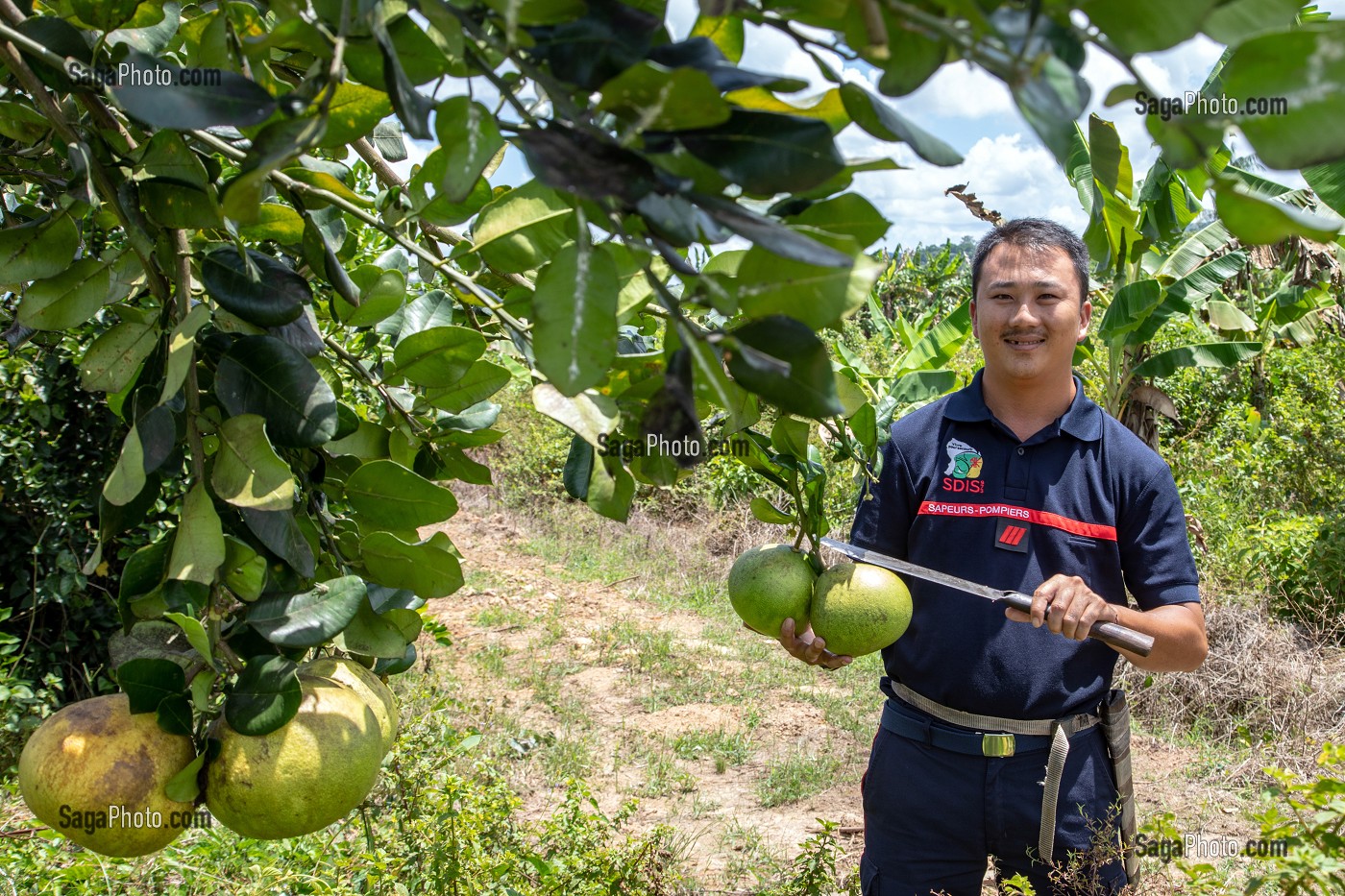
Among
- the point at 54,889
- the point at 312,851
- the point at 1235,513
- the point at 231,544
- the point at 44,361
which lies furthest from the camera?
the point at 1235,513

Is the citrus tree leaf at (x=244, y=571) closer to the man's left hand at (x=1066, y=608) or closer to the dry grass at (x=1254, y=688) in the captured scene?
the man's left hand at (x=1066, y=608)

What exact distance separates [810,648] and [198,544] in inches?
50.0

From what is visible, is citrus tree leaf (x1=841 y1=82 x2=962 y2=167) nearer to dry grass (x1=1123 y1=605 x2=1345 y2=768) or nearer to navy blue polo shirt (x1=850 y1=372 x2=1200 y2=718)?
navy blue polo shirt (x1=850 y1=372 x2=1200 y2=718)

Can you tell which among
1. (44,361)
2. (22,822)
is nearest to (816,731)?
(22,822)

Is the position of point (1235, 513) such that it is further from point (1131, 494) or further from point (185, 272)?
point (185, 272)

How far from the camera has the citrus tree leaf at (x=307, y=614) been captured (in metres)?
0.86

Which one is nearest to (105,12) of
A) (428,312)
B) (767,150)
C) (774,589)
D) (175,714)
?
(428,312)

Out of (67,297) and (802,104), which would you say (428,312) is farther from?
(802,104)

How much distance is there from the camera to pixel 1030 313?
90.0 inches

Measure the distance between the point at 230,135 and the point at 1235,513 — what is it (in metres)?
6.66

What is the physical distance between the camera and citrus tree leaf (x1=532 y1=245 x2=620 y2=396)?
620mm

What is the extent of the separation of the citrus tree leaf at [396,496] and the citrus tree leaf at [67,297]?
0.35 meters

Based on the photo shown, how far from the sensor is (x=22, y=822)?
3.36 meters

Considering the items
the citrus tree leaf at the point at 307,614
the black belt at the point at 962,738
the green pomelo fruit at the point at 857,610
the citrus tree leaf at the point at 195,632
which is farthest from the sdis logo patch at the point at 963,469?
the citrus tree leaf at the point at 195,632
